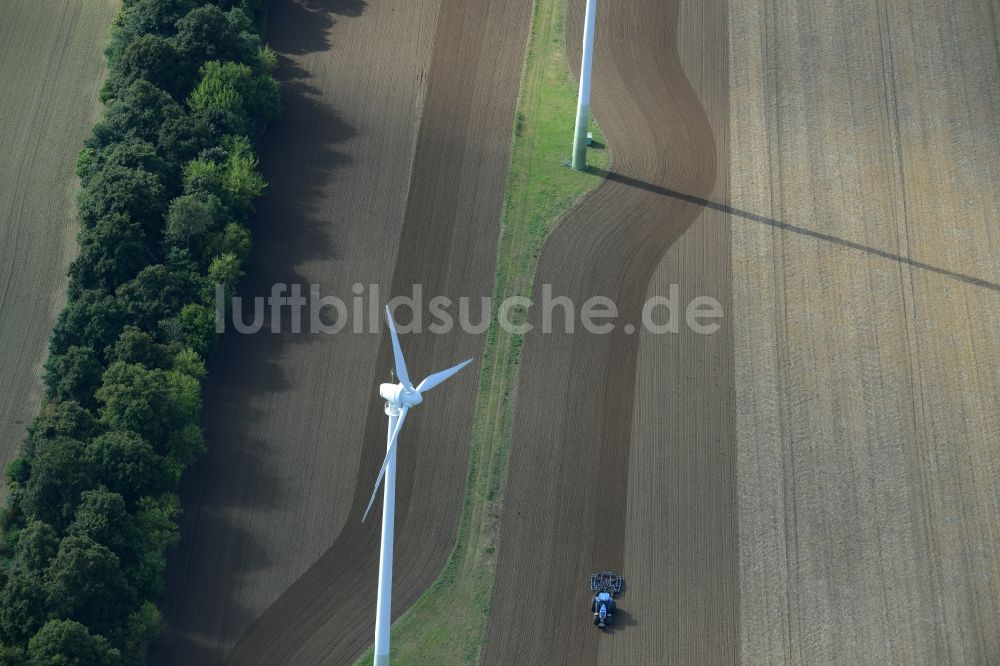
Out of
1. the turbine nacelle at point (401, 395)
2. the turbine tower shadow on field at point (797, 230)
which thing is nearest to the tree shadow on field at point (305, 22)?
the turbine tower shadow on field at point (797, 230)

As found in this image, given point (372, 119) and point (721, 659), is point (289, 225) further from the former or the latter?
point (721, 659)

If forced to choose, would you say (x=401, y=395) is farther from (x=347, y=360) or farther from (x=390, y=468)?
(x=347, y=360)

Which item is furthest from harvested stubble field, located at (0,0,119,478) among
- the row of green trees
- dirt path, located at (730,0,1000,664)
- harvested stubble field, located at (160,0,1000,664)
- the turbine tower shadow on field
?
dirt path, located at (730,0,1000,664)

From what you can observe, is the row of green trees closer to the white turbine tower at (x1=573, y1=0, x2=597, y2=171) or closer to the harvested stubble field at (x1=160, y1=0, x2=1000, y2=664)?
the harvested stubble field at (x1=160, y1=0, x2=1000, y2=664)

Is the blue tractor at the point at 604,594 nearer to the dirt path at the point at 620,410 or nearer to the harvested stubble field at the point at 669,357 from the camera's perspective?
the dirt path at the point at 620,410

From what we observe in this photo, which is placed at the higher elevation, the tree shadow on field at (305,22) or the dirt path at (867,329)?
the tree shadow on field at (305,22)

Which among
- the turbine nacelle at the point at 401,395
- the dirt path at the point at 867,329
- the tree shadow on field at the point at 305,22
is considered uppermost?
the tree shadow on field at the point at 305,22
